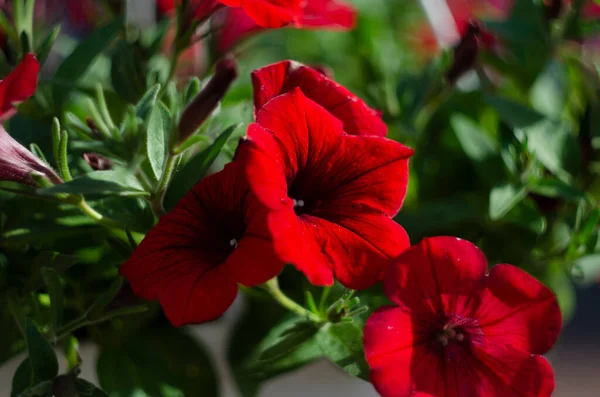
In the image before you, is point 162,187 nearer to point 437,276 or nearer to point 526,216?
point 437,276

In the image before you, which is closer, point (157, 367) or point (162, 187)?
point (162, 187)

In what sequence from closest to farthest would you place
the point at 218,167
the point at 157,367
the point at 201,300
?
1. the point at 201,300
2. the point at 157,367
3. the point at 218,167

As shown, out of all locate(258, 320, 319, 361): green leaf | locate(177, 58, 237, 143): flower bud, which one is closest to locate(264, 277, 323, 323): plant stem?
locate(258, 320, 319, 361): green leaf

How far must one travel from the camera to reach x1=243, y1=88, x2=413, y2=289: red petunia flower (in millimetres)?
351

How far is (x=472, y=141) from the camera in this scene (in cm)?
61

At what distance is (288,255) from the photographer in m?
0.33

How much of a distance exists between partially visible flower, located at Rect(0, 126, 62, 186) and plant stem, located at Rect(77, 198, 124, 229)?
0.06ft

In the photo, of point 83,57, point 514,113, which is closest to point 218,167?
point 83,57

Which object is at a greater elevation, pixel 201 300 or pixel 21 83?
pixel 21 83

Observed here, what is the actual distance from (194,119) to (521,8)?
44 centimetres

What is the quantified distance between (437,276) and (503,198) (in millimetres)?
177

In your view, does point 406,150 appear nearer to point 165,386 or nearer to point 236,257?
point 236,257

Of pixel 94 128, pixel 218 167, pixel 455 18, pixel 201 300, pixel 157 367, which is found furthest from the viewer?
pixel 455 18

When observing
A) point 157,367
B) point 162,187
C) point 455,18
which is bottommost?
point 157,367
